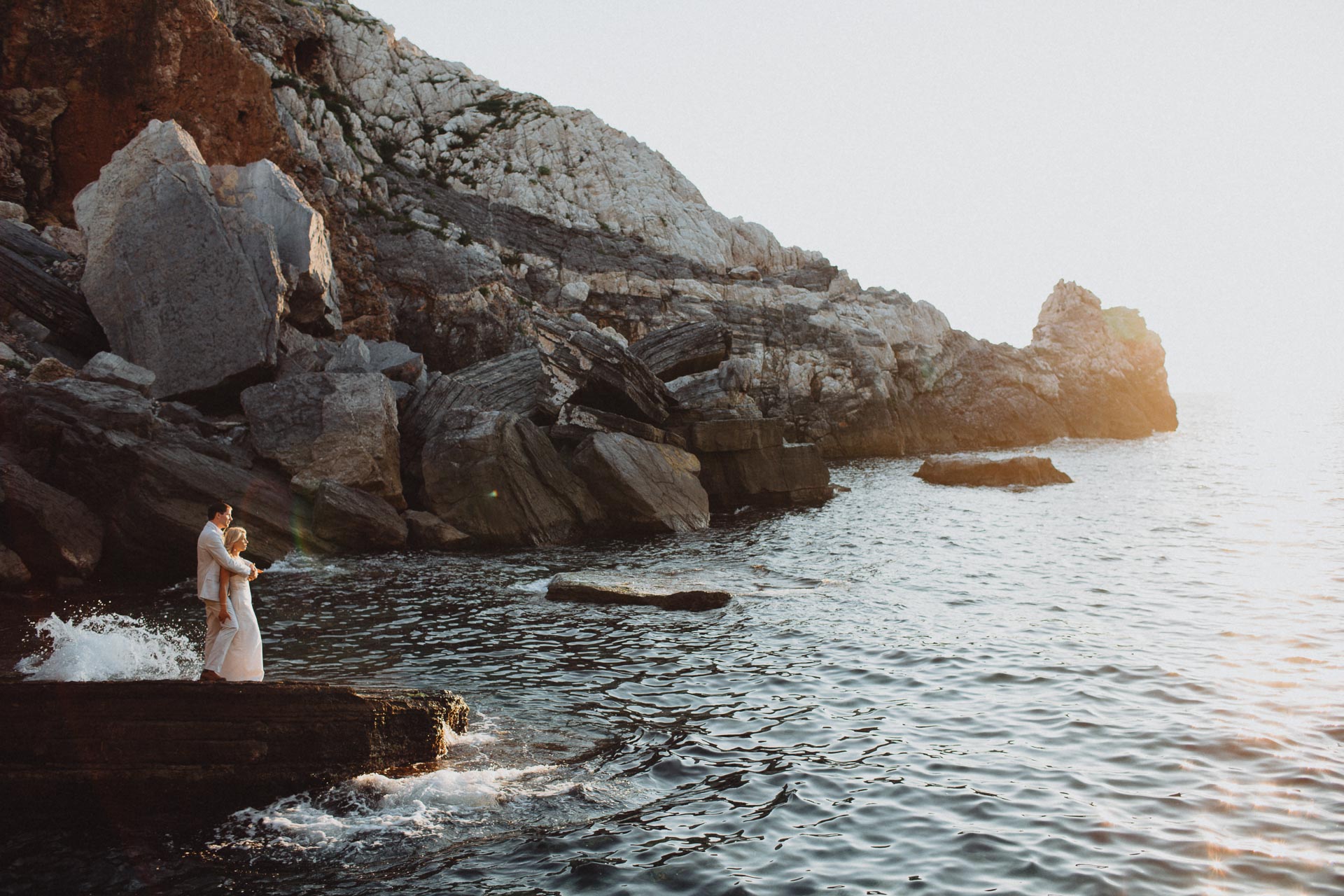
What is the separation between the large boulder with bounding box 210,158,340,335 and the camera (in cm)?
3509

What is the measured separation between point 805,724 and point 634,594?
365 inches

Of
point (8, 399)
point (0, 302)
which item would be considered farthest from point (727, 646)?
point (0, 302)

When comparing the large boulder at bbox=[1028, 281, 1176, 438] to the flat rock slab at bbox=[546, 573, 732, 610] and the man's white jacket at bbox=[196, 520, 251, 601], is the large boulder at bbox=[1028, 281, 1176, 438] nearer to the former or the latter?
the flat rock slab at bbox=[546, 573, 732, 610]

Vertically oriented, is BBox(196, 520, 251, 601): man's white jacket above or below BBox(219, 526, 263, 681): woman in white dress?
above

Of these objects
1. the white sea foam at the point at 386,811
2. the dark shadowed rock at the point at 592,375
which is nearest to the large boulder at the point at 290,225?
the dark shadowed rock at the point at 592,375

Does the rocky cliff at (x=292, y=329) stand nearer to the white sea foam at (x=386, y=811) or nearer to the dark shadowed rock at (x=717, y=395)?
the dark shadowed rock at (x=717, y=395)

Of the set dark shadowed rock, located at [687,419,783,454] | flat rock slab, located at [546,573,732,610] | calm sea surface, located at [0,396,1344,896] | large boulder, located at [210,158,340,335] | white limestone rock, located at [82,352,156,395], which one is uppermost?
large boulder, located at [210,158,340,335]

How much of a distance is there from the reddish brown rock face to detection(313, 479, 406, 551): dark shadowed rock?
21385 mm

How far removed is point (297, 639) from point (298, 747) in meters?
8.12

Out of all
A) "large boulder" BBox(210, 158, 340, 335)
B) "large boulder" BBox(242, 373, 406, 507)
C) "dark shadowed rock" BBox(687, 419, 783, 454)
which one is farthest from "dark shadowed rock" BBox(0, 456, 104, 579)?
"dark shadowed rock" BBox(687, 419, 783, 454)

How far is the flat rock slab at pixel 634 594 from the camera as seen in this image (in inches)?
867

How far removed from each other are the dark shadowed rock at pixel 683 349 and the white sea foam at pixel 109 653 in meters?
30.1

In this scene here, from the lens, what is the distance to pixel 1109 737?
42.2 feet

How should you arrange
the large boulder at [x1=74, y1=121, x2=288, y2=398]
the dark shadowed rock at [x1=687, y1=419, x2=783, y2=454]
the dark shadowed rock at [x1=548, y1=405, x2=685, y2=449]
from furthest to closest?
the dark shadowed rock at [x1=687, y1=419, x2=783, y2=454]
the dark shadowed rock at [x1=548, y1=405, x2=685, y2=449]
the large boulder at [x1=74, y1=121, x2=288, y2=398]
